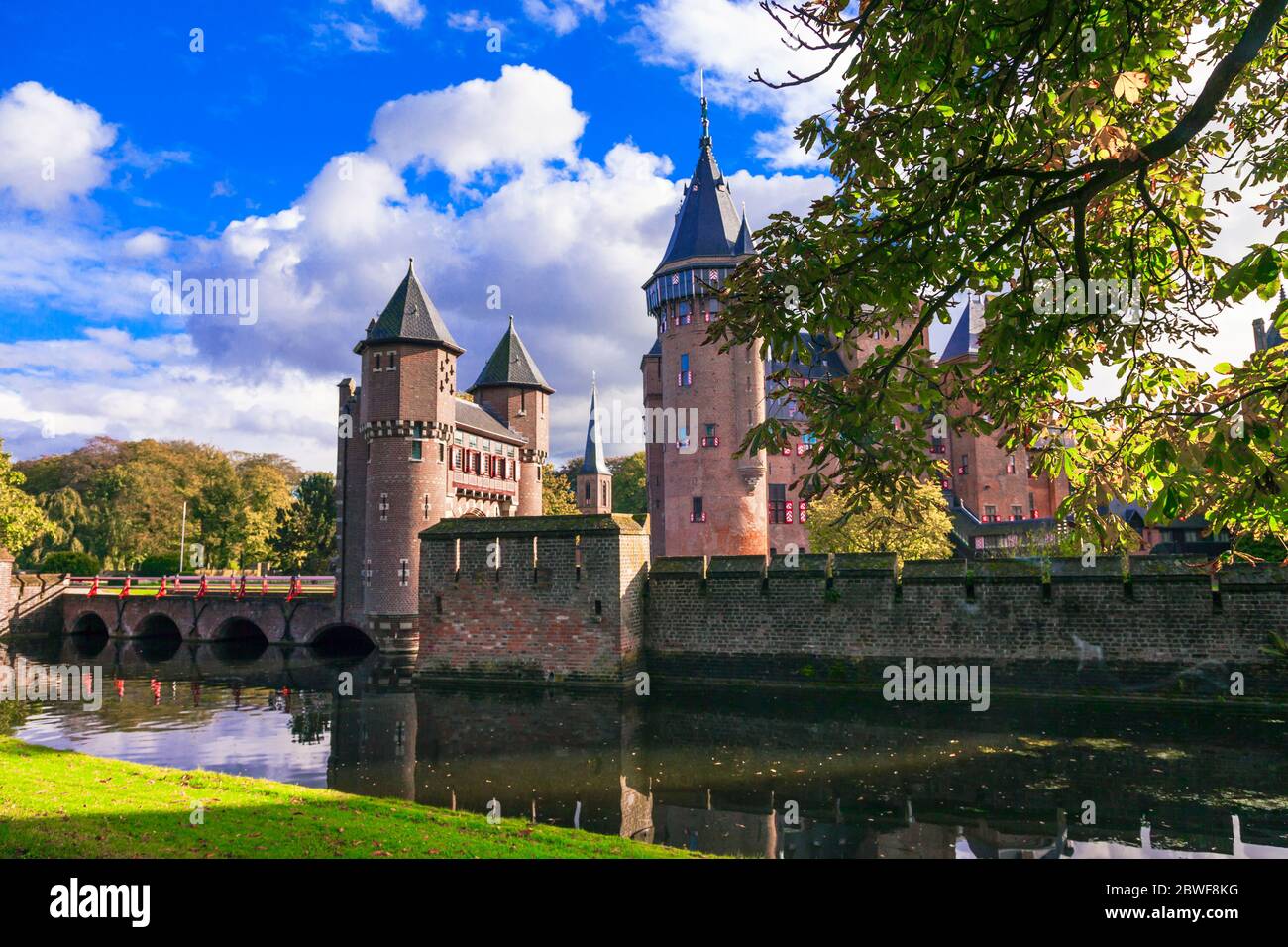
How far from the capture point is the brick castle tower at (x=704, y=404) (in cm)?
3088

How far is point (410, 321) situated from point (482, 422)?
274 inches

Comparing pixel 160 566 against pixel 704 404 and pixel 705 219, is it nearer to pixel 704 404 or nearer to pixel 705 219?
pixel 704 404

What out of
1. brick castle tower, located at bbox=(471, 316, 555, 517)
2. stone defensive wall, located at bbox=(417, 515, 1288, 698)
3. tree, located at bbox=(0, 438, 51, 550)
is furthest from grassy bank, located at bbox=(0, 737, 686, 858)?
tree, located at bbox=(0, 438, 51, 550)

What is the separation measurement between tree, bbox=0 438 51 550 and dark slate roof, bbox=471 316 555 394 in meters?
21.0

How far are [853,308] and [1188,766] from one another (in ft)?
32.7

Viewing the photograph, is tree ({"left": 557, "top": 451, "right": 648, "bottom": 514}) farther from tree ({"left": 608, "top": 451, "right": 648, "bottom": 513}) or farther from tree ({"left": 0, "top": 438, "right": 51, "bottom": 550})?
tree ({"left": 0, "top": 438, "right": 51, "bottom": 550})

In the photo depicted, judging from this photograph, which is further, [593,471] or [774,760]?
[593,471]

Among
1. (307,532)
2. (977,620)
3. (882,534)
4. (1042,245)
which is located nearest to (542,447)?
(307,532)

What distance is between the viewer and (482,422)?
34.0 m


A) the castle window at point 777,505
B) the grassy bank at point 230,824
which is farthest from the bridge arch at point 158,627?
the castle window at point 777,505

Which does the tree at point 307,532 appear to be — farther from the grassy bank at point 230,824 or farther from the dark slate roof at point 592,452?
the grassy bank at point 230,824

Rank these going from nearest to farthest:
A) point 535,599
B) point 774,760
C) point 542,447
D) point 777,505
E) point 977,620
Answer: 1. point 774,760
2. point 977,620
3. point 535,599
4. point 777,505
5. point 542,447

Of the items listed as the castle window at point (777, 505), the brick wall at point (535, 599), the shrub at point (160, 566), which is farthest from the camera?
the shrub at point (160, 566)

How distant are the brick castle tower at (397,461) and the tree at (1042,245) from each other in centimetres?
2224
